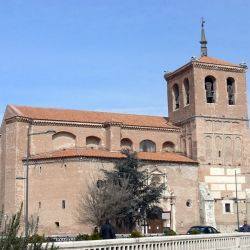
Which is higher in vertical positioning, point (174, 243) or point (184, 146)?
point (184, 146)

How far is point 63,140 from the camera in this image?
49.2m

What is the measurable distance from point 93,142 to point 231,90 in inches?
665

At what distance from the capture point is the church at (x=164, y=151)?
147ft

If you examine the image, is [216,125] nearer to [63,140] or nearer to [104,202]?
[63,140]

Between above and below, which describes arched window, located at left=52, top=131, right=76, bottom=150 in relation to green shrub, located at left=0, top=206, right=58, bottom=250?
above

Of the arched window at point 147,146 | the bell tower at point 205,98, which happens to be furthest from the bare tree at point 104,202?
the bell tower at point 205,98

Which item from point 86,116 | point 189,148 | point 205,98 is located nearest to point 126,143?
point 86,116

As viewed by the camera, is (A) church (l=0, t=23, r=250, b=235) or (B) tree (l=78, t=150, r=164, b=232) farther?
(A) church (l=0, t=23, r=250, b=235)

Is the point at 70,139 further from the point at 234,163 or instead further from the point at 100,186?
the point at 234,163

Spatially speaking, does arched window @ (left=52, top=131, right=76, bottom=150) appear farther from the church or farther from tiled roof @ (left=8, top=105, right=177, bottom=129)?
tiled roof @ (left=8, top=105, right=177, bottom=129)

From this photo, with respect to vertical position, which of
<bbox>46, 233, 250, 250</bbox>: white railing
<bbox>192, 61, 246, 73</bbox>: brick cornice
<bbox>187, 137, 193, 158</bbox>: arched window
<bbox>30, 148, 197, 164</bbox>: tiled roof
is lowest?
<bbox>46, 233, 250, 250</bbox>: white railing

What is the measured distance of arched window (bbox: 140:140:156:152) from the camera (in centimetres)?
5328

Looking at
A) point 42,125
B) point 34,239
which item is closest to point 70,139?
point 42,125

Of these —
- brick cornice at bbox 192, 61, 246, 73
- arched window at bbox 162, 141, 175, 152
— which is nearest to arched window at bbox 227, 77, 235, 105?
brick cornice at bbox 192, 61, 246, 73
